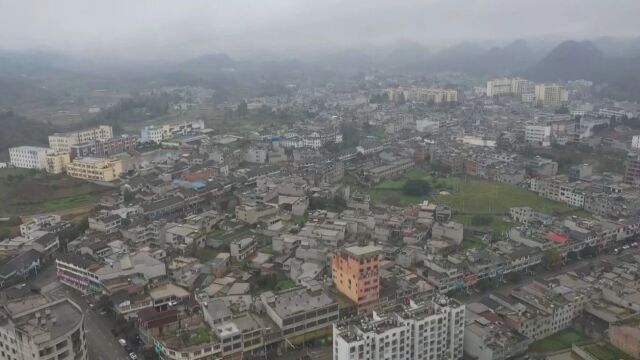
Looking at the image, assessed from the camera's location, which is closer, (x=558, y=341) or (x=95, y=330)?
(x=558, y=341)

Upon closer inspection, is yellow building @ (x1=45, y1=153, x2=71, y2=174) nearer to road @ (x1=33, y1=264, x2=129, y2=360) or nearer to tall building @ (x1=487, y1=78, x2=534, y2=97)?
road @ (x1=33, y1=264, x2=129, y2=360)

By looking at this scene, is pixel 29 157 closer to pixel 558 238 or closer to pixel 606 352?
pixel 558 238

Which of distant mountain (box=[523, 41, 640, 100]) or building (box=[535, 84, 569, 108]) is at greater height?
distant mountain (box=[523, 41, 640, 100])

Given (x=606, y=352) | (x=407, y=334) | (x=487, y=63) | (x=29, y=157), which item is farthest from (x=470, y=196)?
(x=487, y=63)

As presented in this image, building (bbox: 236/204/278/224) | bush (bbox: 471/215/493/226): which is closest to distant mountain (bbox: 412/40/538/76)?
bush (bbox: 471/215/493/226)

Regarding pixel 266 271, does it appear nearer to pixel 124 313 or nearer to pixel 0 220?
pixel 124 313

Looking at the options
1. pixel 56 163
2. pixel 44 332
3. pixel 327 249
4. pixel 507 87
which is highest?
pixel 44 332
